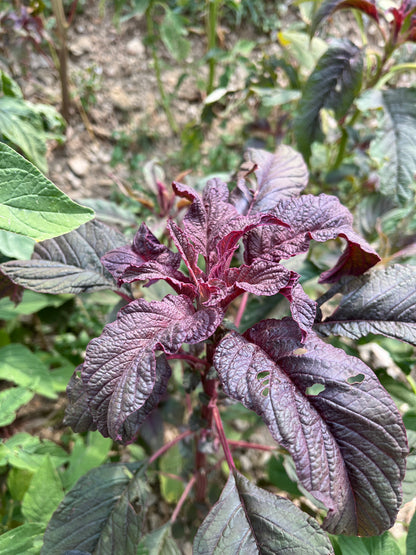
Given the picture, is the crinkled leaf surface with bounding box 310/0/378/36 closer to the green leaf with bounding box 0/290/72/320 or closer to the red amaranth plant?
the red amaranth plant

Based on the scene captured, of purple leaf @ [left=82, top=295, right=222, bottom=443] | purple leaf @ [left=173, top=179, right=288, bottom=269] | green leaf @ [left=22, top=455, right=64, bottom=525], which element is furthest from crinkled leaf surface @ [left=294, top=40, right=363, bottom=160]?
green leaf @ [left=22, top=455, right=64, bottom=525]

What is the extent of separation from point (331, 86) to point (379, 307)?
0.76m

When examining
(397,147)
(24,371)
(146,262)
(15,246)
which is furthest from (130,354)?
(397,147)

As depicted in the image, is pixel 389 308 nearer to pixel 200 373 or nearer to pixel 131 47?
pixel 200 373

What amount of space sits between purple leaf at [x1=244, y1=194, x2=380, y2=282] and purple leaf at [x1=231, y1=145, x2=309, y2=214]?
97 millimetres

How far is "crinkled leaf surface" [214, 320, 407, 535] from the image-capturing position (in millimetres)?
585

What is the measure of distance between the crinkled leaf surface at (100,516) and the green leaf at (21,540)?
0.16 ft

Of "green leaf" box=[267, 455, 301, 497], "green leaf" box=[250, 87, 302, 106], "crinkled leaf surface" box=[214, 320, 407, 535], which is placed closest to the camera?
"crinkled leaf surface" box=[214, 320, 407, 535]

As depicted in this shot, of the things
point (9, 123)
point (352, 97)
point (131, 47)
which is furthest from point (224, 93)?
point (131, 47)

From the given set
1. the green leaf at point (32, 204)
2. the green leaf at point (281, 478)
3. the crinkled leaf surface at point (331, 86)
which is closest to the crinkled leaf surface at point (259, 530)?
the green leaf at point (281, 478)

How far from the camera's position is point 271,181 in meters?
0.92

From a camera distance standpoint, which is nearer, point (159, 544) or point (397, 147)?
point (159, 544)

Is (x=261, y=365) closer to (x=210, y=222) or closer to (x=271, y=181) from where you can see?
(x=210, y=222)

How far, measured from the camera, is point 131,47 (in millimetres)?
2424
